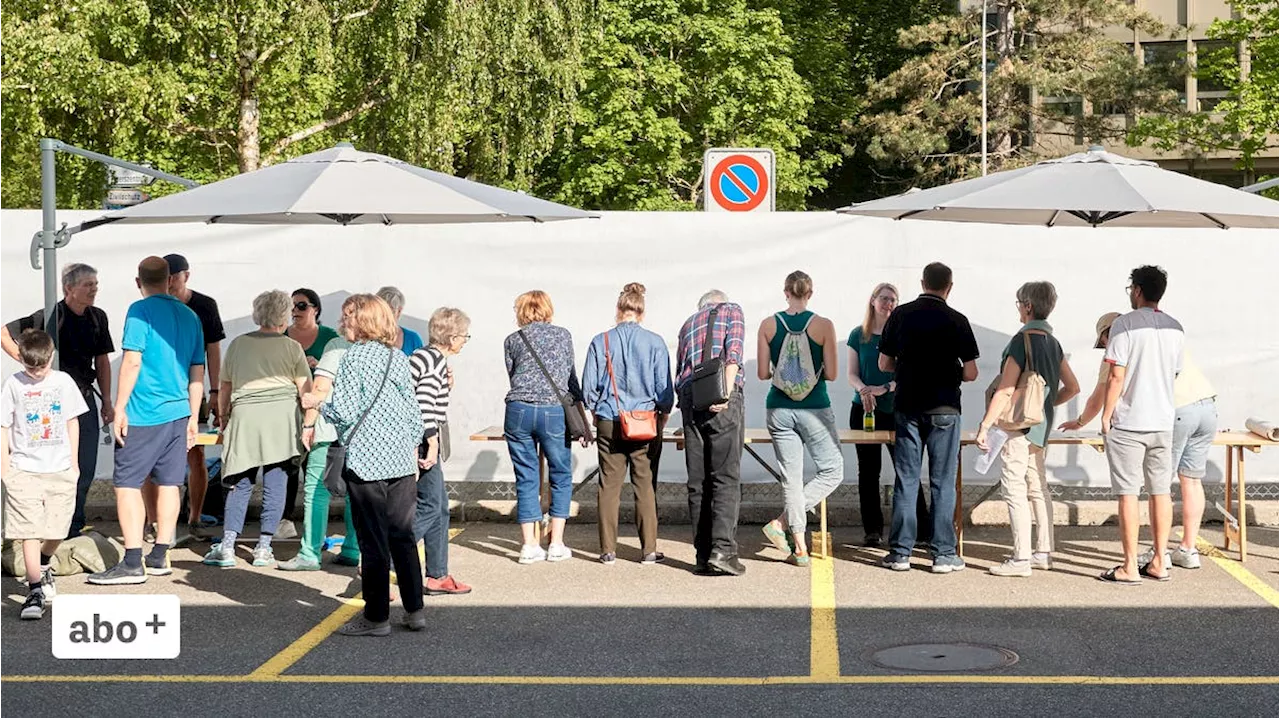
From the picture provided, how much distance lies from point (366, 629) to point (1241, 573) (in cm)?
495

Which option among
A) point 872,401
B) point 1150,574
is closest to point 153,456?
point 872,401

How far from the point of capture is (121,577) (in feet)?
29.3

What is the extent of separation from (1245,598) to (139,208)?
21.2ft

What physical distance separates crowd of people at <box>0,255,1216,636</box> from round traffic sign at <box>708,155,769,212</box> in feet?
10.4

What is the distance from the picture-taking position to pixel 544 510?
10.9m

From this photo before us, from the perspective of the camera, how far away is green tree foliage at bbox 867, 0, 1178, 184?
48.5m

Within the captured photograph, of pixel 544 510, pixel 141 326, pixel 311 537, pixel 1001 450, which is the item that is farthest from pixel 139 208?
pixel 1001 450

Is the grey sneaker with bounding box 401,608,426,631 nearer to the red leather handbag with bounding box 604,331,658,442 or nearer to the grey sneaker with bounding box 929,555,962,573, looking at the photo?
the red leather handbag with bounding box 604,331,658,442

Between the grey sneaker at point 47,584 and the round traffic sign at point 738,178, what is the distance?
20.9 feet

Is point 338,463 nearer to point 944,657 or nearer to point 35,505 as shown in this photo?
point 35,505

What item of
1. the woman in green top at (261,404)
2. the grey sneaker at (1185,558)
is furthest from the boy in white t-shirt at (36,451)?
the grey sneaker at (1185,558)

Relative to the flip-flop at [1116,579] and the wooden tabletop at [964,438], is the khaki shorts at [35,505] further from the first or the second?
the flip-flop at [1116,579]

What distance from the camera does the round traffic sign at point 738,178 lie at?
13062 mm

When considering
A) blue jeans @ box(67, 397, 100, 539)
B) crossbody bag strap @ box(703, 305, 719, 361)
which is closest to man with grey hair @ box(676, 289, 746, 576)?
crossbody bag strap @ box(703, 305, 719, 361)
